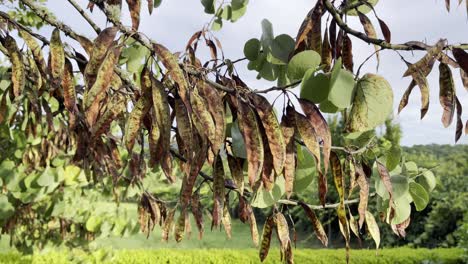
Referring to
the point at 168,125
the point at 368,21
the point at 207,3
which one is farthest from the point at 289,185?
the point at 207,3

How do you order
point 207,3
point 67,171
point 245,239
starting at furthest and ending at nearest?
point 245,239 < point 67,171 < point 207,3

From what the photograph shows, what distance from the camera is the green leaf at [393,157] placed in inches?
41.8

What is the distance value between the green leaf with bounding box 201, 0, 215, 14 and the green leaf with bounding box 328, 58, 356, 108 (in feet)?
2.17

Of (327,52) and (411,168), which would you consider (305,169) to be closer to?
(327,52)

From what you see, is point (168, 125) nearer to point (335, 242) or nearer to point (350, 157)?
point (350, 157)

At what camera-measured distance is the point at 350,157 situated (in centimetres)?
98

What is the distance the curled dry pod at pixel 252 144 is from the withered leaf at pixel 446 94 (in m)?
0.36

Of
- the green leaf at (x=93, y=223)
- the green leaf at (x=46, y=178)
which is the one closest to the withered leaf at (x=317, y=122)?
the green leaf at (x=46, y=178)

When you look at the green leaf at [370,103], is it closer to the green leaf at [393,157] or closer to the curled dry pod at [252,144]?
the curled dry pod at [252,144]

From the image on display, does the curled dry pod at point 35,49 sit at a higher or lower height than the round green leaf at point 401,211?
higher

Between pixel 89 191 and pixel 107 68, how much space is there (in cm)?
513

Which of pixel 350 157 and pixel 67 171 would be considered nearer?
pixel 350 157

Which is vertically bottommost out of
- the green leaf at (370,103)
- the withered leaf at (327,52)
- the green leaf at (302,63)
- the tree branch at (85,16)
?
the green leaf at (370,103)

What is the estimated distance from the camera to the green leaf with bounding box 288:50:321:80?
0.77m
